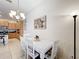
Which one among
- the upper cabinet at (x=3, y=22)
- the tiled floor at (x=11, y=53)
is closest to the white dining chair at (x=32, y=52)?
the tiled floor at (x=11, y=53)

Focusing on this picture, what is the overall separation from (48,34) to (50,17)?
0.75 metres

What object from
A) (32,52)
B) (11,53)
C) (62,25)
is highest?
(62,25)

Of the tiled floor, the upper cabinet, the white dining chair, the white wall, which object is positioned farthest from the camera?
the upper cabinet

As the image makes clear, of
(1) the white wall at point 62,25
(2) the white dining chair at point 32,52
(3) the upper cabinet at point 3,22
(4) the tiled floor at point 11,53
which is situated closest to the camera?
(1) the white wall at point 62,25

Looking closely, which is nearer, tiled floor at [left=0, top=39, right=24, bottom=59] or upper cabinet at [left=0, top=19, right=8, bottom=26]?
tiled floor at [left=0, top=39, right=24, bottom=59]

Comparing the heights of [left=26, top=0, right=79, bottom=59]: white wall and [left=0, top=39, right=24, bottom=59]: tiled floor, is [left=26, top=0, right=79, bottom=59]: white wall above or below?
above

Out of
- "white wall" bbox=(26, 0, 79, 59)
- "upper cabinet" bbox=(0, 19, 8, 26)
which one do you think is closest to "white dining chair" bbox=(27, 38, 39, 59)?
"white wall" bbox=(26, 0, 79, 59)

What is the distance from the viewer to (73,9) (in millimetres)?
2402

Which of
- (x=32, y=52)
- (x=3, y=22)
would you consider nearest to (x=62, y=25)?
(x=32, y=52)

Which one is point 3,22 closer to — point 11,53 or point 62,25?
point 11,53

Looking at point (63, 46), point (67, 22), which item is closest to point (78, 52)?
point (63, 46)

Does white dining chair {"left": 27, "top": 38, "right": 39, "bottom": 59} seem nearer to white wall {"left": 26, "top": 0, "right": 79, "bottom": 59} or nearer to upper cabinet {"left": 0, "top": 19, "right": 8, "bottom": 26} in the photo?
white wall {"left": 26, "top": 0, "right": 79, "bottom": 59}

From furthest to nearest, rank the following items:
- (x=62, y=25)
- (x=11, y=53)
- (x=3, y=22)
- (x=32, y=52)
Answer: (x=3, y=22), (x=11, y=53), (x=32, y=52), (x=62, y=25)

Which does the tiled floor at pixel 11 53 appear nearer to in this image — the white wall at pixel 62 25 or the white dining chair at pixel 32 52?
the white dining chair at pixel 32 52
